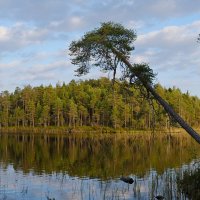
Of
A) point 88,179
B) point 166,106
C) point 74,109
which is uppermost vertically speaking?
point 74,109

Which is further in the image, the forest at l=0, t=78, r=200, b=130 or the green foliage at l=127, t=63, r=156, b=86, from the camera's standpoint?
the forest at l=0, t=78, r=200, b=130

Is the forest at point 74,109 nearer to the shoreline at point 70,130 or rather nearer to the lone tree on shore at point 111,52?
the shoreline at point 70,130

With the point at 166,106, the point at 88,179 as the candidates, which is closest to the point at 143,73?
the point at 166,106

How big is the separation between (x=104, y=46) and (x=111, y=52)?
625 millimetres

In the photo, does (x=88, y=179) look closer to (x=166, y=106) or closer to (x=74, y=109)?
(x=166, y=106)

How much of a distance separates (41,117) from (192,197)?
11901cm

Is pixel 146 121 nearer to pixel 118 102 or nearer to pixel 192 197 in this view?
pixel 118 102

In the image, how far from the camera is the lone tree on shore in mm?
19322

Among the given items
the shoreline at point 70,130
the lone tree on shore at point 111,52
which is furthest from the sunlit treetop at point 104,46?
the shoreline at point 70,130

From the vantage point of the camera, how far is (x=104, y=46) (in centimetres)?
1984

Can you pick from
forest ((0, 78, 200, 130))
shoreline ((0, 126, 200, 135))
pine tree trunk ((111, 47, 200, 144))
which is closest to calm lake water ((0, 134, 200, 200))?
pine tree trunk ((111, 47, 200, 144))

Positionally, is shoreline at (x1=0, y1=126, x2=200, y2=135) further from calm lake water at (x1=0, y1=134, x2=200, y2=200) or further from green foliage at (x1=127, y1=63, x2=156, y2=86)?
green foliage at (x1=127, y1=63, x2=156, y2=86)

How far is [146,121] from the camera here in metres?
127

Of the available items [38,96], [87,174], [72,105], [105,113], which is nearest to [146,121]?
[105,113]
